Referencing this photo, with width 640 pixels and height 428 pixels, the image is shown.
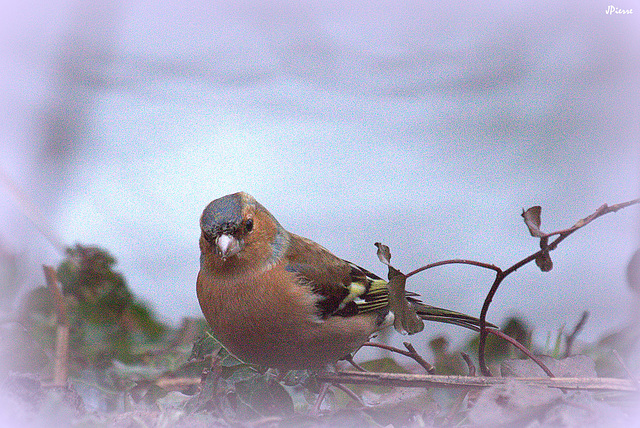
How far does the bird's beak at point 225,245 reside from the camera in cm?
181

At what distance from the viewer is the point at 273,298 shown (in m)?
1.95

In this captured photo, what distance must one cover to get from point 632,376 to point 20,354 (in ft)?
6.35

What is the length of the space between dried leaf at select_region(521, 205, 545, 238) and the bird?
0.60 m

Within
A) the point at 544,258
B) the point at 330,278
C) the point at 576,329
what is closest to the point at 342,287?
the point at 330,278

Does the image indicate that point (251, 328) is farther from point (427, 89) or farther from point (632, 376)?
point (427, 89)

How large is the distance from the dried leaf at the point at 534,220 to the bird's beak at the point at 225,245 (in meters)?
0.85

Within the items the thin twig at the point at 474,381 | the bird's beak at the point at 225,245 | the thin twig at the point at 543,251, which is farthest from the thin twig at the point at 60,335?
the thin twig at the point at 543,251

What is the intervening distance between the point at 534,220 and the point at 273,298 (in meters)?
0.86

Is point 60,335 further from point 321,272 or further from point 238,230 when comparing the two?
point 321,272

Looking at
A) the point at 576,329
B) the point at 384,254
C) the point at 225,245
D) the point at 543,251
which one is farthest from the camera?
the point at 576,329

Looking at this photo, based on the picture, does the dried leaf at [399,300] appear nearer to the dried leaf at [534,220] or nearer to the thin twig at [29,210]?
the dried leaf at [534,220]

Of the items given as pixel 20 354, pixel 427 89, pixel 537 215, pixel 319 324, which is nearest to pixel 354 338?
pixel 319 324

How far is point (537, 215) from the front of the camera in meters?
1.46

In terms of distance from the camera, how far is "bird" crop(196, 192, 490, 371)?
73.1 inches
